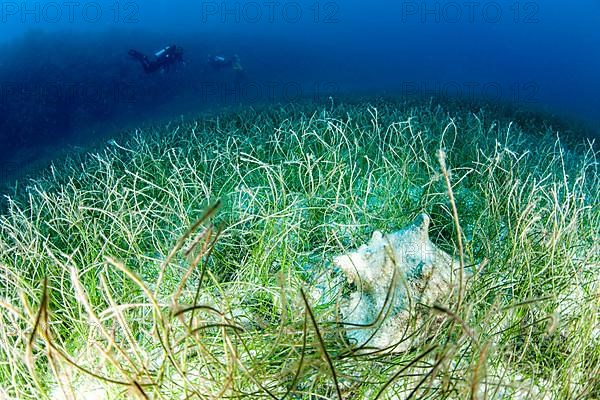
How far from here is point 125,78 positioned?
69.8 ft

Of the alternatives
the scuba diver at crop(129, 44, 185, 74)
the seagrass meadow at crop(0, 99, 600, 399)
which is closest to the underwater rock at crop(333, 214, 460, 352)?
the seagrass meadow at crop(0, 99, 600, 399)

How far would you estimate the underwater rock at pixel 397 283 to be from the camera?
5.91ft

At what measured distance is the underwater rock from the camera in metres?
1.80

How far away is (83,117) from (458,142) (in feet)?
58.6

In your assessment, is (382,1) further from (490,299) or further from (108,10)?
(490,299)

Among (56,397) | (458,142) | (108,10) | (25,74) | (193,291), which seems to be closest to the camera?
(56,397)

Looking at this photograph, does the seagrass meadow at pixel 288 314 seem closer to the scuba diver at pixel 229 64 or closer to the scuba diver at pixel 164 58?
the scuba diver at pixel 164 58

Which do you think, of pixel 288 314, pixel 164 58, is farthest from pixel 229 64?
pixel 288 314

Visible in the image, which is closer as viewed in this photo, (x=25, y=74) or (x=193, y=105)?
(x=25, y=74)

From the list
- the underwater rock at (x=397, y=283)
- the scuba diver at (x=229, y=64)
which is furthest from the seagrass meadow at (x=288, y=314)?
the scuba diver at (x=229, y=64)

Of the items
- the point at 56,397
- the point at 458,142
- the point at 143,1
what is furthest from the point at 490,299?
the point at 143,1

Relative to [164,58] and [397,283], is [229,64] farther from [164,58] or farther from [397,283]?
[397,283]

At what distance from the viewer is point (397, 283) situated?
6.30 ft

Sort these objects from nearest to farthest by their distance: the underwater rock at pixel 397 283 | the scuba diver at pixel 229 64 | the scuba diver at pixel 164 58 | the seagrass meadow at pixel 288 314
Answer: the seagrass meadow at pixel 288 314
the underwater rock at pixel 397 283
the scuba diver at pixel 164 58
the scuba diver at pixel 229 64
